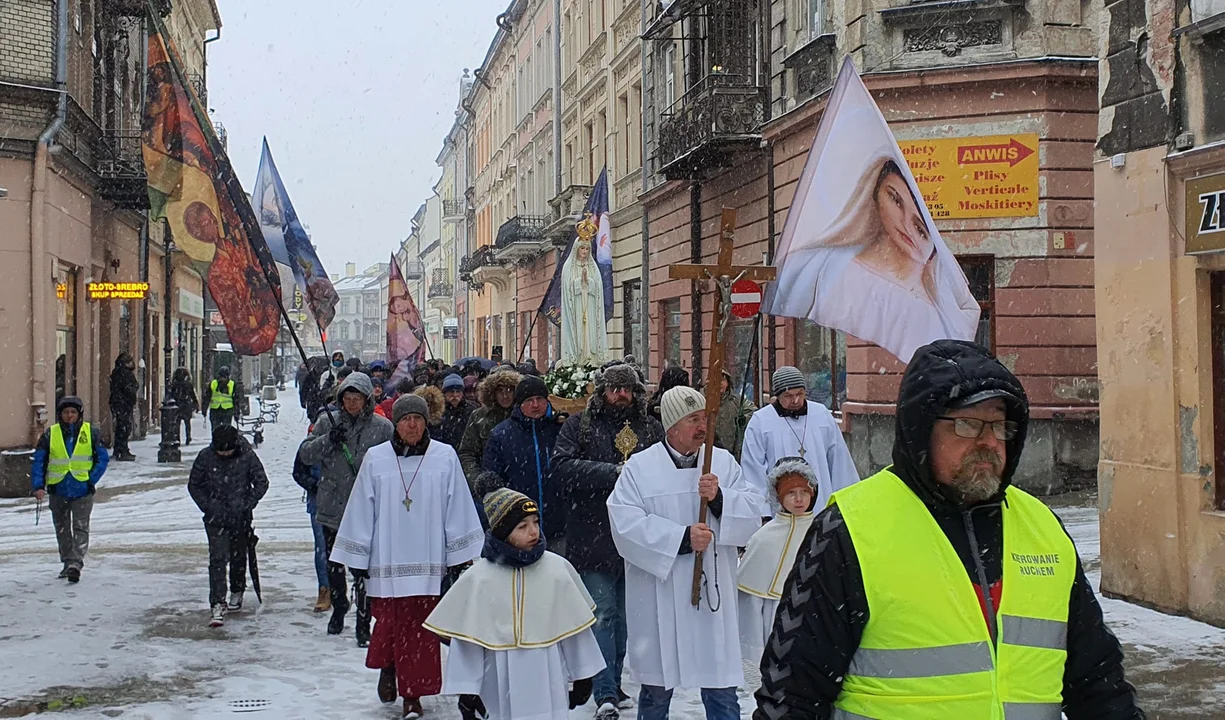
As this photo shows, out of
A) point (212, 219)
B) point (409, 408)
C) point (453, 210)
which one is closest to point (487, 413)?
point (409, 408)

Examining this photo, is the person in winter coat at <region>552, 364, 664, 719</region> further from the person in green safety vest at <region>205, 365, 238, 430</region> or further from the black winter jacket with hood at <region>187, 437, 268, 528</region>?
the person in green safety vest at <region>205, 365, 238, 430</region>

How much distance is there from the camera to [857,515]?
2500 mm

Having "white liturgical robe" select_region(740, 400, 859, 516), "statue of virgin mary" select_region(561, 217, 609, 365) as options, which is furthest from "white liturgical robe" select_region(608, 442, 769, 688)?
"statue of virgin mary" select_region(561, 217, 609, 365)

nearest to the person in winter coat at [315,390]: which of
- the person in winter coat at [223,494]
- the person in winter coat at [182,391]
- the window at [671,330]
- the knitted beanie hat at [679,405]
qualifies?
the person in winter coat at [223,494]

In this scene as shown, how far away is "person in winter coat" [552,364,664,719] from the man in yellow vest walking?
5.61m

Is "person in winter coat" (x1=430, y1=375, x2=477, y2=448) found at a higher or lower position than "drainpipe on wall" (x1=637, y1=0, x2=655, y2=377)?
lower

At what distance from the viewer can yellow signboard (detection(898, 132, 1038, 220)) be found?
1474 cm

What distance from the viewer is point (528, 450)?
7.24 metres

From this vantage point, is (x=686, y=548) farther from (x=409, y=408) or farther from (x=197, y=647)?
(x=197, y=647)

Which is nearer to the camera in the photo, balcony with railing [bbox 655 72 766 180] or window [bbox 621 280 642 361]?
balcony with railing [bbox 655 72 766 180]

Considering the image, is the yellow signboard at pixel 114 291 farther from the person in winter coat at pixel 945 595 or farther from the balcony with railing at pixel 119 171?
the person in winter coat at pixel 945 595

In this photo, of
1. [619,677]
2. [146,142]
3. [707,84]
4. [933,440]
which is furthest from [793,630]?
[707,84]

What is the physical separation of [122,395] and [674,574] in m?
18.7

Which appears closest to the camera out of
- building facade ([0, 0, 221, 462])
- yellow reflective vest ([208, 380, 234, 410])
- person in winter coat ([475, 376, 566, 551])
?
person in winter coat ([475, 376, 566, 551])
